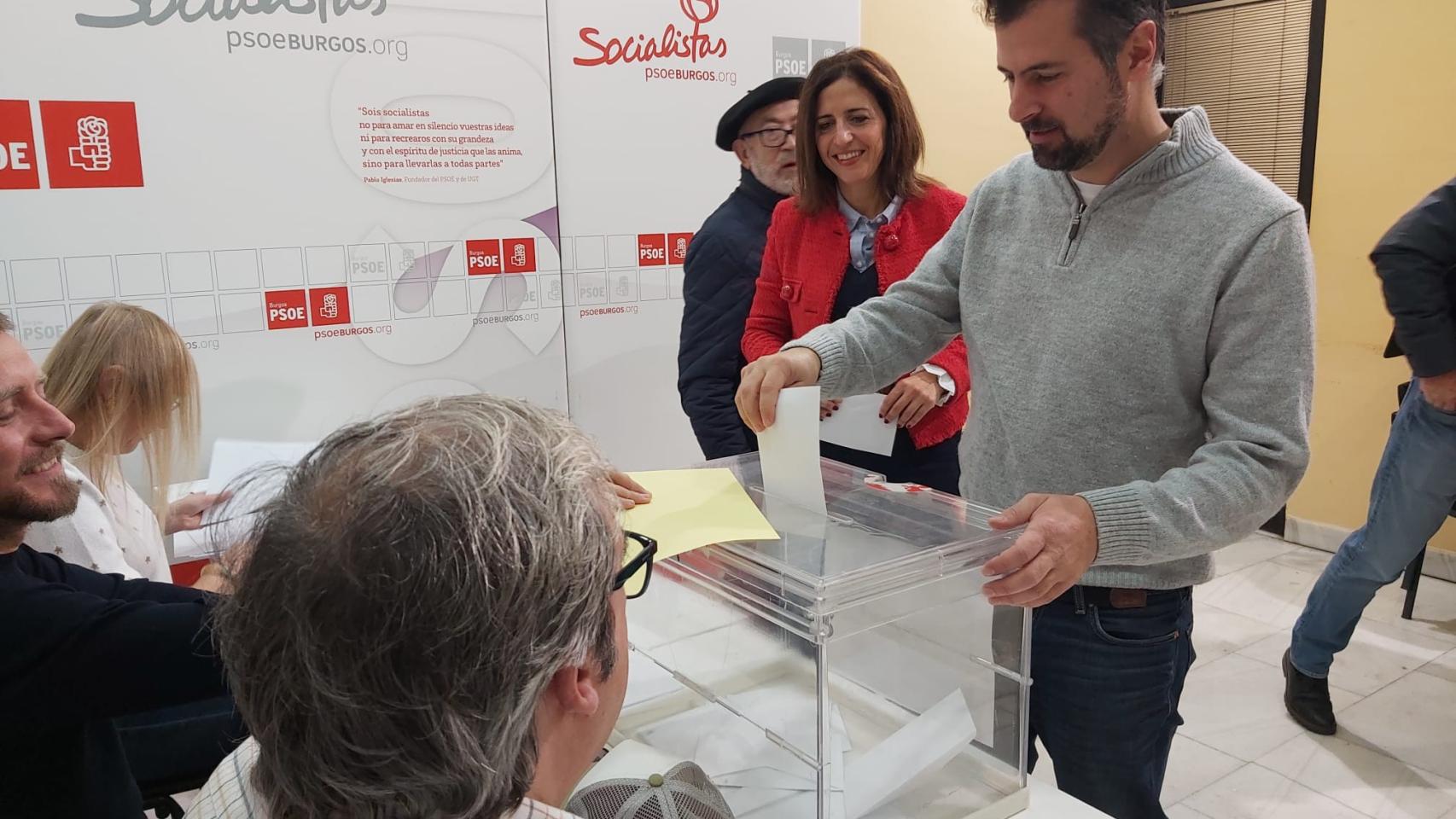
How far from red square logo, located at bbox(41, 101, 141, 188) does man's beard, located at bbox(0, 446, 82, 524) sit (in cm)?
101

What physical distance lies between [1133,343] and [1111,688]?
0.49 meters

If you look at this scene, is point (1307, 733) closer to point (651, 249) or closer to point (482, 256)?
point (651, 249)

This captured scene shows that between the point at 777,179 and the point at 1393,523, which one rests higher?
the point at 777,179

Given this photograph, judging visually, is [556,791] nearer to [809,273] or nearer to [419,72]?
[809,273]

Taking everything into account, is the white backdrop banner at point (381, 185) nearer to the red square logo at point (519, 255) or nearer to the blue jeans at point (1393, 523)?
the red square logo at point (519, 255)

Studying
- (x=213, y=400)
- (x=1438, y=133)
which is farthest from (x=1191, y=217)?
(x=1438, y=133)

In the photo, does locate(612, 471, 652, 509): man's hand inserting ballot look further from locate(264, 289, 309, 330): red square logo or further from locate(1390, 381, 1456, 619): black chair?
locate(1390, 381, 1456, 619): black chair

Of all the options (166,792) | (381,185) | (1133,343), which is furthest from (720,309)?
(166,792)

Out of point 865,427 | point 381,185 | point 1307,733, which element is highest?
point 381,185

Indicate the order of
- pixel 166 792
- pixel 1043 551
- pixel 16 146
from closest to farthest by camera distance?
pixel 1043 551, pixel 166 792, pixel 16 146

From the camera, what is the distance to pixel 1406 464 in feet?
9.14

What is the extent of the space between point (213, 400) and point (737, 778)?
70.3 inches

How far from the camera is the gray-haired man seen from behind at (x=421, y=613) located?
67 centimetres

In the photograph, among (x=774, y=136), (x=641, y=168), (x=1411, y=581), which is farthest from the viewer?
(x=1411, y=581)
